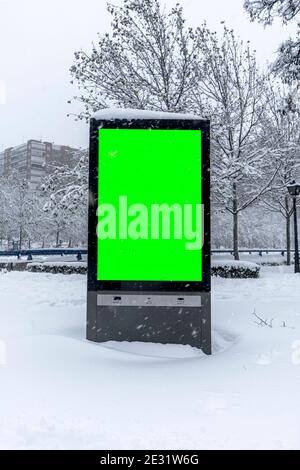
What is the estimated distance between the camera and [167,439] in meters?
2.97

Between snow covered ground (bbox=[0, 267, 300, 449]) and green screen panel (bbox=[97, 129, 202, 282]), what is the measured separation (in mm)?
1052

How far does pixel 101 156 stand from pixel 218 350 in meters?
3.21

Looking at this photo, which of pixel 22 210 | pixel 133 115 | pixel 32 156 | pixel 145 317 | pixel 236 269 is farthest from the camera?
pixel 32 156

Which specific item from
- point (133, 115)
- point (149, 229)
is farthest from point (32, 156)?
point (149, 229)

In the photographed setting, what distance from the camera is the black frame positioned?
18.5 ft

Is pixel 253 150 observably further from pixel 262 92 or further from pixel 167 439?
pixel 167 439

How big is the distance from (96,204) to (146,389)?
266 cm

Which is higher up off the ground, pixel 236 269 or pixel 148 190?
pixel 148 190

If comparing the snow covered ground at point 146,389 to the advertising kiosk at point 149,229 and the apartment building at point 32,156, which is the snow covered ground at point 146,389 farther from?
the apartment building at point 32,156

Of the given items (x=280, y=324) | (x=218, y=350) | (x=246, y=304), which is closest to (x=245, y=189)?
(x=246, y=304)
